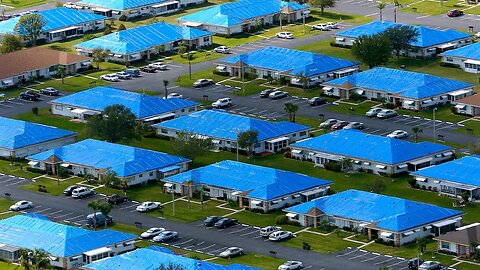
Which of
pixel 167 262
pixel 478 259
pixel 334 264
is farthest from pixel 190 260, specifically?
pixel 478 259

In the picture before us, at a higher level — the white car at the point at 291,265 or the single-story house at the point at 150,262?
the single-story house at the point at 150,262

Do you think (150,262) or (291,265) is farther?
(291,265)

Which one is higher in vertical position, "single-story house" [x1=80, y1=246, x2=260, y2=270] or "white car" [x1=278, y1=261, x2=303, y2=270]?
"single-story house" [x1=80, y1=246, x2=260, y2=270]

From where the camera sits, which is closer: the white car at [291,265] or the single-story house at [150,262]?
the single-story house at [150,262]

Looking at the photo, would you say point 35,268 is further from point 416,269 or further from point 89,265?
point 416,269

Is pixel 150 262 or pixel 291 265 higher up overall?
pixel 150 262

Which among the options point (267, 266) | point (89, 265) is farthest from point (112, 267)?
point (267, 266)

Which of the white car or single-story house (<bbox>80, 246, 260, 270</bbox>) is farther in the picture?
the white car
